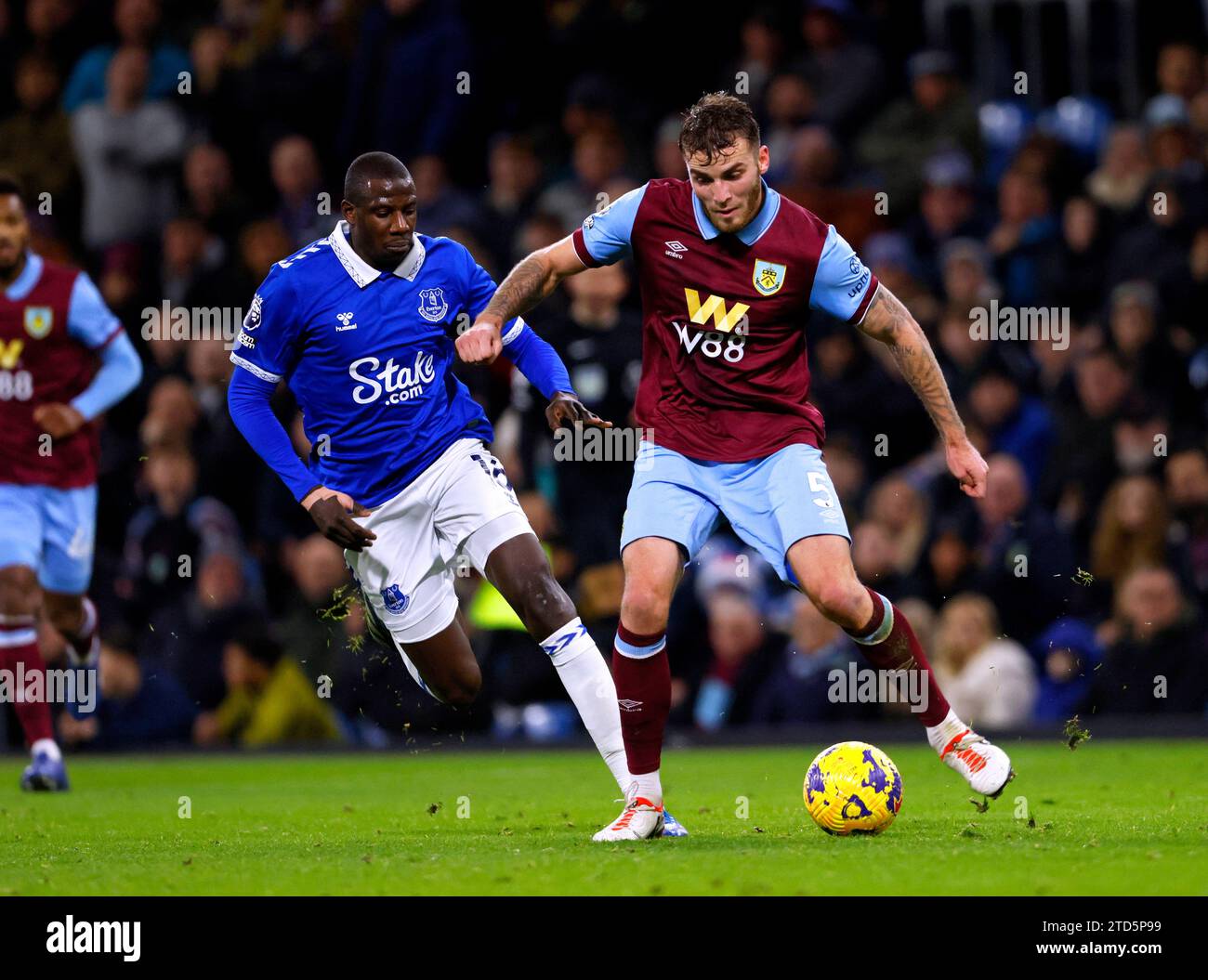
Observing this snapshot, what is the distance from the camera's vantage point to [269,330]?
346 inches

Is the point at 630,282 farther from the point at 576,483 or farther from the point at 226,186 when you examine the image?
the point at 226,186

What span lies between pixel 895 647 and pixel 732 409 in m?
1.16

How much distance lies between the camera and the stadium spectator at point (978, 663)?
41.4ft

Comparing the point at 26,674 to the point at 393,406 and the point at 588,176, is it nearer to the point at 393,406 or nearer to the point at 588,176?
the point at 393,406

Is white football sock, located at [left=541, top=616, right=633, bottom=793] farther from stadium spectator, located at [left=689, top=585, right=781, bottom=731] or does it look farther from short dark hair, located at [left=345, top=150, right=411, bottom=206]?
stadium spectator, located at [left=689, top=585, right=781, bottom=731]

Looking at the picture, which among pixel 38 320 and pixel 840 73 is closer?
pixel 38 320

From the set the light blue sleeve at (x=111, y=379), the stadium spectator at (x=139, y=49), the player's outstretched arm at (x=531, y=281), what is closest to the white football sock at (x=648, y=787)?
the player's outstretched arm at (x=531, y=281)

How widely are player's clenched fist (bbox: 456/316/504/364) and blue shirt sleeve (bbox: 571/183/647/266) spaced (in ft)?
2.13

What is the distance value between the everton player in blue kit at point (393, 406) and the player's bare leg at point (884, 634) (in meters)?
1.19

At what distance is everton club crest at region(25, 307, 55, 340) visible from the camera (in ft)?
38.5
